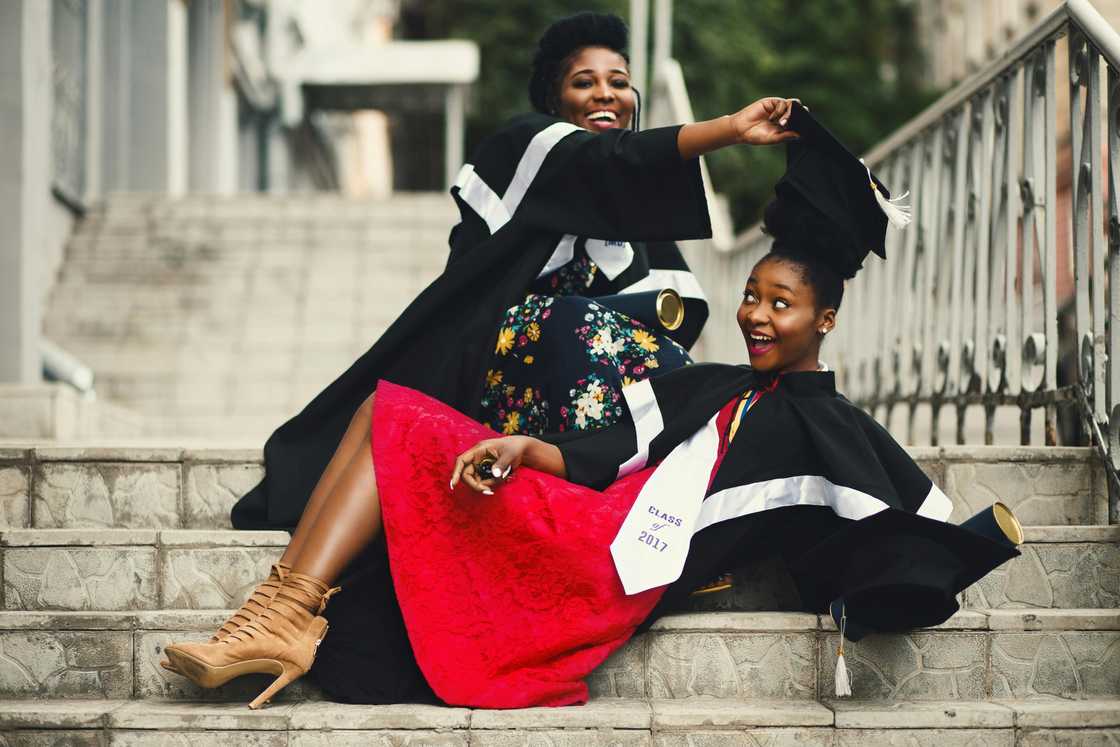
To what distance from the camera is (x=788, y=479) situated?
3.23 m

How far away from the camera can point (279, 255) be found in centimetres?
947

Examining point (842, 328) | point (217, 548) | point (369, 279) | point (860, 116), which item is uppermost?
point (860, 116)

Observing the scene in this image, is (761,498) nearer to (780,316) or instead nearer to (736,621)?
(736,621)

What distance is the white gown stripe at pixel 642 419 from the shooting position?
3.26 metres

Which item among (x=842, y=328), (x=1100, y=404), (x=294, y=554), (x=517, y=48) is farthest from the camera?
(x=517, y=48)

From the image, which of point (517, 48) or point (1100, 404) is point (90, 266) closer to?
point (1100, 404)

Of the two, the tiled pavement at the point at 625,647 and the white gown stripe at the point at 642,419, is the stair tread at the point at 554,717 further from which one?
the white gown stripe at the point at 642,419

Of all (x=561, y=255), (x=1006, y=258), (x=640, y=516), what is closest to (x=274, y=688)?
(x=640, y=516)

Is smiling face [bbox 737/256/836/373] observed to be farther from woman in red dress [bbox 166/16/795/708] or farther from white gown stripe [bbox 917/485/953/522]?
white gown stripe [bbox 917/485/953/522]

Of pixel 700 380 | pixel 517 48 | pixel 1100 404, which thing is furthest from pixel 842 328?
pixel 517 48

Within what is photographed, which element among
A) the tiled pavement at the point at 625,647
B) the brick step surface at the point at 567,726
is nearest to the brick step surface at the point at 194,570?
the tiled pavement at the point at 625,647

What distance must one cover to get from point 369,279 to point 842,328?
12.6 ft

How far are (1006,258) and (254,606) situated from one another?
279cm

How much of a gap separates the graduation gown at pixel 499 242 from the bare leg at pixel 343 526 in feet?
1.47
